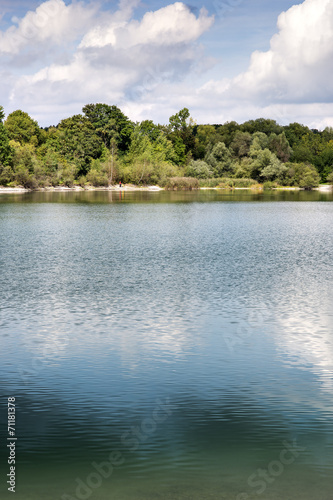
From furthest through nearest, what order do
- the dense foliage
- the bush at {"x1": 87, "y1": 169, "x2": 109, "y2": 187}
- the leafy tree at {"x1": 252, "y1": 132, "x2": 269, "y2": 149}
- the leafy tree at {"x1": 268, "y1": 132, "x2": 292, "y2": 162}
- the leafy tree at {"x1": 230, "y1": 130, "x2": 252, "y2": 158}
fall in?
the leafy tree at {"x1": 230, "y1": 130, "x2": 252, "y2": 158} < the leafy tree at {"x1": 252, "y1": 132, "x2": 269, "y2": 149} < the leafy tree at {"x1": 268, "y1": 132, "x2": 292, "y2": 162} < the bush at {"x1": 87, "y1": 169, "x2": 109, "y2": 187} < the dense foliage

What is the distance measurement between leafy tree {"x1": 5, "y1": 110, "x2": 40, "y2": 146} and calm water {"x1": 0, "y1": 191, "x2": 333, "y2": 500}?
155m

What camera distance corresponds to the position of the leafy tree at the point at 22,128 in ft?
586

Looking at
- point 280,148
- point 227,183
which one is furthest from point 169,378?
point 280,148

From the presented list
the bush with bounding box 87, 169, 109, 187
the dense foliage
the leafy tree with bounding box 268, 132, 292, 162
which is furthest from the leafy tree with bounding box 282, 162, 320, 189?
the bush with bounding box 87, 169, 109, 187

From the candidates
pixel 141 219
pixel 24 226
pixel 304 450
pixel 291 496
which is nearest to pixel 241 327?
pixel 304 450

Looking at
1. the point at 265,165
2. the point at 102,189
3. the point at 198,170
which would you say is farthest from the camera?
the point at 265,165

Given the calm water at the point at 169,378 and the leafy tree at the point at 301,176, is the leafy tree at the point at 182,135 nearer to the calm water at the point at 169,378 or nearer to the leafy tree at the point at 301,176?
the leafy tree at the point at 301,176

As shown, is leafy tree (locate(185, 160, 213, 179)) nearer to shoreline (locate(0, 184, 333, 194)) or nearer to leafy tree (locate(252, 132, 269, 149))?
shoreline (locate(0, 184, 333, 194))

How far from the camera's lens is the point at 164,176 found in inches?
6073

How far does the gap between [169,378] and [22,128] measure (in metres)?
182

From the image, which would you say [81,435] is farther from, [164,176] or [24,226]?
[164,176]

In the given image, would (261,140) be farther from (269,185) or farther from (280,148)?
(269,185)

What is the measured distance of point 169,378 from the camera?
13234 millimetres

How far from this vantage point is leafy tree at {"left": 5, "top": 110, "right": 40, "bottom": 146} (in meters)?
179
